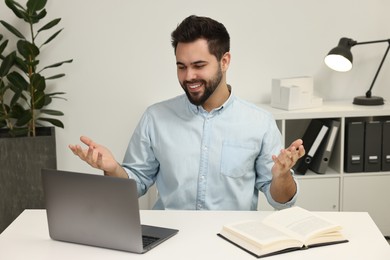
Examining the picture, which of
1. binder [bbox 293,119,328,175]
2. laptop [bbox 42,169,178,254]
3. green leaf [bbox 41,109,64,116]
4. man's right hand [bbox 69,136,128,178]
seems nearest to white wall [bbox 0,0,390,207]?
green leaf [bbox 41,109,64,116]

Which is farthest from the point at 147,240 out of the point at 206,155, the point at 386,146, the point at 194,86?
the point at 386,146

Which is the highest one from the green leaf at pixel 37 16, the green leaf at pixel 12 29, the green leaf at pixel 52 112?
the green leaf at pixel 37 16

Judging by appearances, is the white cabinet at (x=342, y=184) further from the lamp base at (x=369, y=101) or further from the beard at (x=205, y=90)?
the beard at (x=205, y=90)

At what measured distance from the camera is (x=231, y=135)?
2.40 m

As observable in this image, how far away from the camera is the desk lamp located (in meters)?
3.34

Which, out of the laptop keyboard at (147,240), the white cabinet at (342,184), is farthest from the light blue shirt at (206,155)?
the white cabinet at (342,184)

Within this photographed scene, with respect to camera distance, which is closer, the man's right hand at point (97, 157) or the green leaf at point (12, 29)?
the man's right hand at point (97, 157)

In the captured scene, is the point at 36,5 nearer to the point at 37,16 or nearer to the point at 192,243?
the point at 37,16

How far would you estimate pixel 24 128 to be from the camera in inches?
132

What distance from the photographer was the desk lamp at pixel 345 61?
334 centimetres

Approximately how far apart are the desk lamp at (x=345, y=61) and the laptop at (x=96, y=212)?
6.01ft

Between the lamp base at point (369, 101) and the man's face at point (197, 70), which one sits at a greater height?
the man's face at point (197, 70)

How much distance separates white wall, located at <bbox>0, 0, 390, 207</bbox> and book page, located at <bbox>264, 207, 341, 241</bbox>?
1.75 meters

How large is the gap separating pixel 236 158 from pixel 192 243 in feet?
1.95
